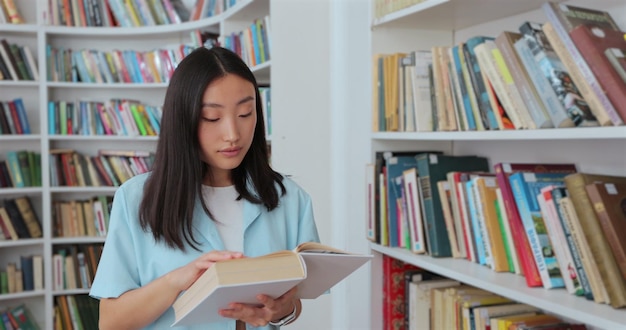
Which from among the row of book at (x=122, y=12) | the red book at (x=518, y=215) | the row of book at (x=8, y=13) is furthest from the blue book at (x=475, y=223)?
the row of book at (x=8, y=13)

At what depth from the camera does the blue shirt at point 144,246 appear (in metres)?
1.15

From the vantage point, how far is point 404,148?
85.3 inches

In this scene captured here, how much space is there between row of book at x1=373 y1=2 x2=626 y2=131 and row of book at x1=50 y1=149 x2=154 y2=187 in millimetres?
2009

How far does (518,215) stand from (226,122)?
2.74ft

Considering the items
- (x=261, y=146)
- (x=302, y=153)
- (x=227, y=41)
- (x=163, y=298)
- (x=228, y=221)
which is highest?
(x=227, y=41)

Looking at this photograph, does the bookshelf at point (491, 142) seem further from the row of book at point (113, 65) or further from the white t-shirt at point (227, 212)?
the row of book at point (113, 65)

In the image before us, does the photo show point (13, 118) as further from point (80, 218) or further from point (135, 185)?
point (135, 185)

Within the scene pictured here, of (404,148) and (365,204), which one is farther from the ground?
(404,148)

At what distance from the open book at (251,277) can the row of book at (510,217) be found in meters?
0.59

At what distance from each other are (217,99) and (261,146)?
A: 21 centimetres

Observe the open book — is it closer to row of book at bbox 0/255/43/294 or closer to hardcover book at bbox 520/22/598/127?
hardcover book at bbox 520/22/598/127

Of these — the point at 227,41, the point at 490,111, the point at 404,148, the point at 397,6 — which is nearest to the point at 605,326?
the point at 490,111

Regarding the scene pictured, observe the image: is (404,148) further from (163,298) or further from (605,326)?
(163,298)

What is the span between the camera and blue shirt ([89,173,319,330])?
1151 mm
